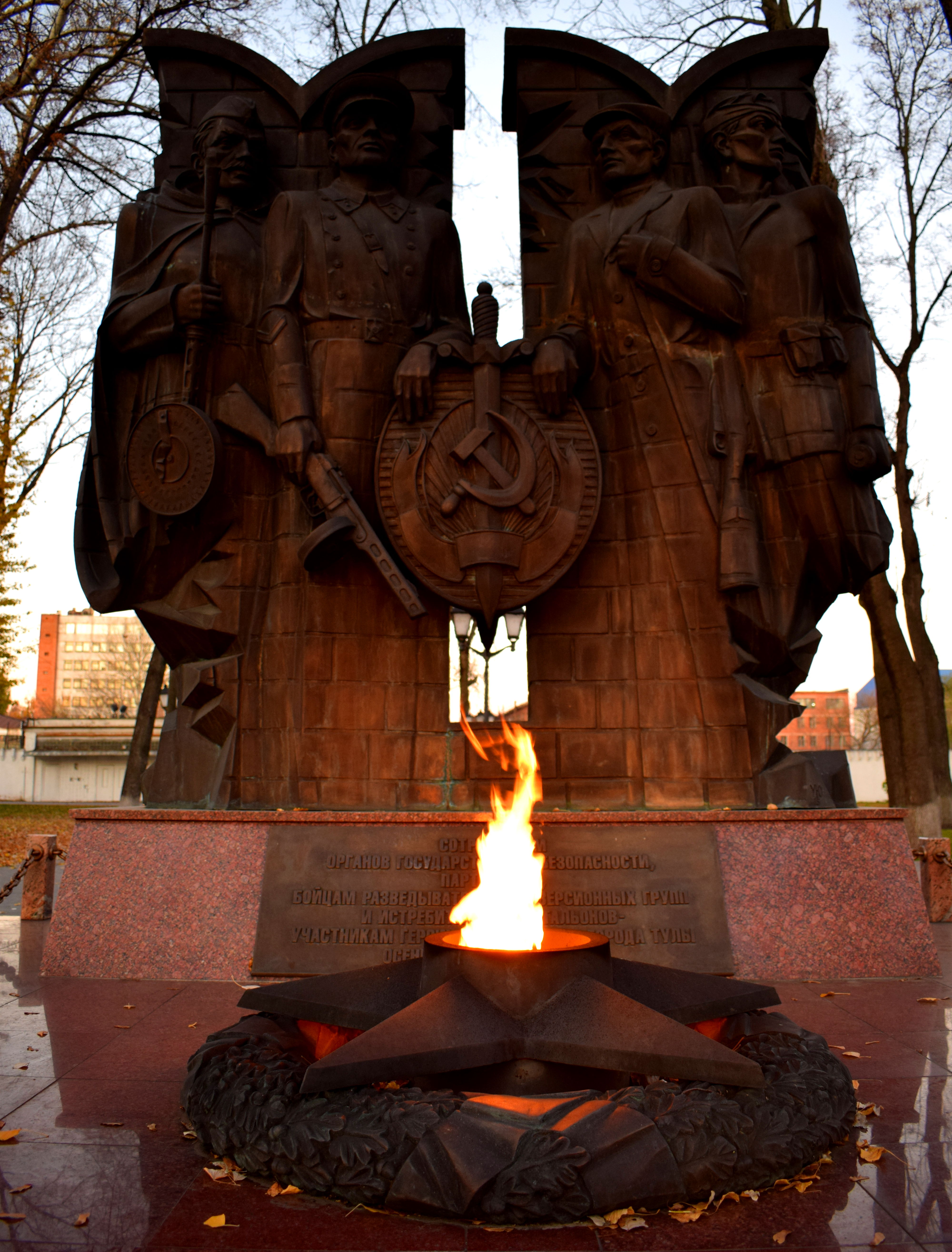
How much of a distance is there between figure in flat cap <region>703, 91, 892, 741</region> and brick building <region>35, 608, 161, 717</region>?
46166 millimetres

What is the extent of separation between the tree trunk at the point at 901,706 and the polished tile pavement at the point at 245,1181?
12.2m

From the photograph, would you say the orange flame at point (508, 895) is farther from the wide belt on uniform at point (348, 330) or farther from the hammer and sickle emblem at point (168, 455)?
the wide belt on uniform at point (348, 330)

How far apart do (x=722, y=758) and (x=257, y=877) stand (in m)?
3.05

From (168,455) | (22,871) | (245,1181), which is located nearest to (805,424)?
(168,455)

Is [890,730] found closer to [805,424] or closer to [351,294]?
[805,424]

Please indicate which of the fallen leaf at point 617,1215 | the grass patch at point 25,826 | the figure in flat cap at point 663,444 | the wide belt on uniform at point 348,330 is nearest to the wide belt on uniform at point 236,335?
the wide belt on uniform at point 348,330

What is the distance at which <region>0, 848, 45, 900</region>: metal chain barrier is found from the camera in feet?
22.7

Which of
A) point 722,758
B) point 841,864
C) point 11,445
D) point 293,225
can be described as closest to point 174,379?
point 293,225

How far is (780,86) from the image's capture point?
7.67 m

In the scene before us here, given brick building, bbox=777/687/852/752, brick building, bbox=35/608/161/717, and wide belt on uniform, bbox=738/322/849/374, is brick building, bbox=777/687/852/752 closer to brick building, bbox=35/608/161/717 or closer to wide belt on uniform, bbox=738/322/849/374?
brick building, bbox=35/608/161/717

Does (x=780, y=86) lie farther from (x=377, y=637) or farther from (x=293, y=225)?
(x=377, y=637)

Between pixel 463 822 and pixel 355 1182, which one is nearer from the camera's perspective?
pixel 355 1182

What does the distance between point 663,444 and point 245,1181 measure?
212 inches

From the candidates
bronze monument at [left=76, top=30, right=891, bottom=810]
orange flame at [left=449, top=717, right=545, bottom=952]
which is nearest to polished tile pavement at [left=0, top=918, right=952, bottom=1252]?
orange flame at [left=449, top=717, right=545, bottom=952]
